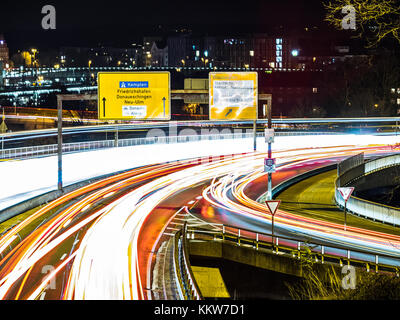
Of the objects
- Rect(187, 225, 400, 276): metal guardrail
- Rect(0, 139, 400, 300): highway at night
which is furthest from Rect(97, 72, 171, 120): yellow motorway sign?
Rect(187, 225, 400, 276): metal guardrail

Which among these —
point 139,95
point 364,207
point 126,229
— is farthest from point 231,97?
point 126,229

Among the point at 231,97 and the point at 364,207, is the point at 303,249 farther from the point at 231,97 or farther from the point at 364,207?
the point at 231,97

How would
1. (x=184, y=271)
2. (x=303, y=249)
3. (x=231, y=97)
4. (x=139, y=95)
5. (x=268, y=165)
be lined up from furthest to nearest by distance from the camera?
(x=231, y=97), (x=268, y=165), (x=139, y=95), (x=303, y=249), (x=184, y=271)

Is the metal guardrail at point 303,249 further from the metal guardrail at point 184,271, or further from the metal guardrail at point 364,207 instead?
the metal guardrail at point 364,207

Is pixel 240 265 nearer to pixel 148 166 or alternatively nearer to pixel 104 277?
pixel 104 277

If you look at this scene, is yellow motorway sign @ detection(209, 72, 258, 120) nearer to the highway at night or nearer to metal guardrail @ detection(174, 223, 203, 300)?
the highway at night

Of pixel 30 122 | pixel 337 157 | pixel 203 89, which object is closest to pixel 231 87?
pixel 203 89
